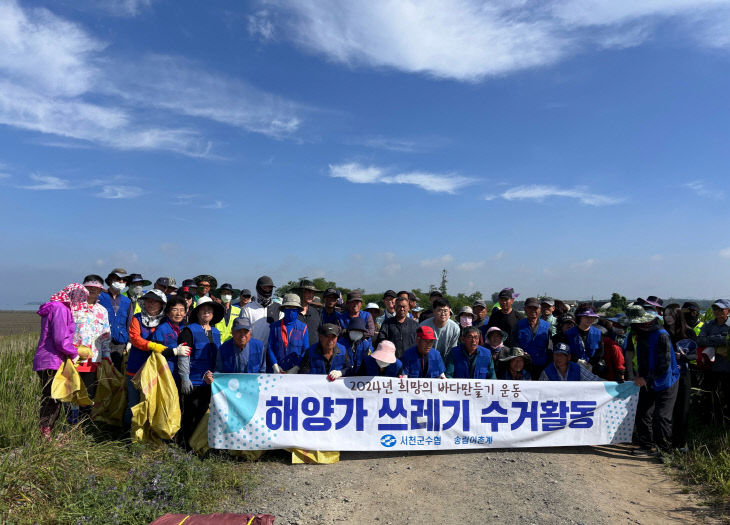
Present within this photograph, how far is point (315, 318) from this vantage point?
23.0 feet

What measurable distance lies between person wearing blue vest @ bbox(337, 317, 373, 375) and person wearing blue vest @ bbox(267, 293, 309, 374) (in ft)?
1.78

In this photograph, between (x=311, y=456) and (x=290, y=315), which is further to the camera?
(x=290, y=315)

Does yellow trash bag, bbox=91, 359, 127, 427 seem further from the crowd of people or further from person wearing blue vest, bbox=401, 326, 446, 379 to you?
person wearing blue vest, bbox=401, 326, 446, 379

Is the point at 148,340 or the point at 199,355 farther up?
the point at 148,340

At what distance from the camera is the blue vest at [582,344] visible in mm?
6680

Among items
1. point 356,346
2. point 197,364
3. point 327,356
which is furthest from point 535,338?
point 197,364

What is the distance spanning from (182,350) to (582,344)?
5.23 meters

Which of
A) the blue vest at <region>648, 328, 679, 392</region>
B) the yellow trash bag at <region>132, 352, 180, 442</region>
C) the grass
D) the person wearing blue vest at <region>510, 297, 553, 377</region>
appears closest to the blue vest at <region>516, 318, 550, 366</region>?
the person wearing blue vest at <region>510, 297, 553, 377</region>

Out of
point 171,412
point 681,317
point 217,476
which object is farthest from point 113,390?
point 681,317

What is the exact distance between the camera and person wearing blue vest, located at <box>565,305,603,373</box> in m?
6.68

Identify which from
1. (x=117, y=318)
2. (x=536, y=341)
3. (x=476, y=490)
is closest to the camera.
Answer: (x=476, y=490)

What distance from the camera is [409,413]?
19.2ft

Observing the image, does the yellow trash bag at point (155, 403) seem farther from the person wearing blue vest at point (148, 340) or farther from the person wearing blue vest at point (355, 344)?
the person wearing blue vest at point (355, 344)

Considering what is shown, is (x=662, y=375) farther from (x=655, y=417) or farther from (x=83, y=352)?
(x=83, y=352)
